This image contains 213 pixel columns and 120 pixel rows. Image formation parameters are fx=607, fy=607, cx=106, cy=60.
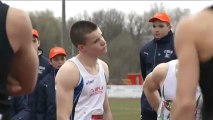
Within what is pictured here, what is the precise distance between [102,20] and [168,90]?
5426cm

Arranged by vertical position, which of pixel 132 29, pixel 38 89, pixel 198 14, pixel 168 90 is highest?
pixel 198 14

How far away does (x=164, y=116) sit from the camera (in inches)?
234

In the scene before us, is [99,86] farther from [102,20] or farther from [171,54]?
[102,20]

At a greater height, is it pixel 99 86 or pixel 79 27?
pixel 79 27

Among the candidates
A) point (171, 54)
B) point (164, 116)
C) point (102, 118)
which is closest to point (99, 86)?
point (102, 118)

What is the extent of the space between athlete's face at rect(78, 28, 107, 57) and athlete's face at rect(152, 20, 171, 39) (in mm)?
2163

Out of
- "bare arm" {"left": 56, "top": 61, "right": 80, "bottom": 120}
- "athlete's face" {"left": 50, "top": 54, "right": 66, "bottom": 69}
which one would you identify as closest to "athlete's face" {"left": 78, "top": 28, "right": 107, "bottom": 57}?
"bare arm" {"left": 56, "top": 61, "right": 80, "bottom": 120}

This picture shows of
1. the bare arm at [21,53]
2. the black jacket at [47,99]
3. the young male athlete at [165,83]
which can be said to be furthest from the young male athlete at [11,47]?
the black jacket at [47,99]

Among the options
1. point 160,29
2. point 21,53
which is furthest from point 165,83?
point 160,29

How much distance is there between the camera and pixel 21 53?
138 inches

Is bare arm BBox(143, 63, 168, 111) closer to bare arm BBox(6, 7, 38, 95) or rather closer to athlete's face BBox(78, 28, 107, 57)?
athlete's face BBox(78, 28, 107, 57)

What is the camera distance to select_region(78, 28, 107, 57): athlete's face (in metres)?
6.35

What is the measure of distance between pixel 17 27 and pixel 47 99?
17.1 ft

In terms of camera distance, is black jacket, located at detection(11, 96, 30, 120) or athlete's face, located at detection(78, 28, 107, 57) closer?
athlete's face, located at detection(78, 28, 107, 57)
